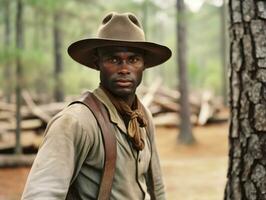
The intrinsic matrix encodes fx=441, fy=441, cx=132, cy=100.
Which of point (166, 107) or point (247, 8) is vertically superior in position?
point (247, 8)

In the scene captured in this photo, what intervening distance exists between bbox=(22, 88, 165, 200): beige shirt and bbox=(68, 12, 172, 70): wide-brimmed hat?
27 centimetres

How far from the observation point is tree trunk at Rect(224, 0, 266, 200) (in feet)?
9.78

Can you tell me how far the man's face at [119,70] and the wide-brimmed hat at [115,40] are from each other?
0.05m

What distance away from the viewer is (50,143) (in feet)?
7.18

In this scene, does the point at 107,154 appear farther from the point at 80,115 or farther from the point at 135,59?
the point at 135,59

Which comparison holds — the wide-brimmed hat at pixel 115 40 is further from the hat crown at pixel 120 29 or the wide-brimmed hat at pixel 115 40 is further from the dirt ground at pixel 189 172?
the dirt ground at pixel 189 172

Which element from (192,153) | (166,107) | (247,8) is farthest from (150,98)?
(247,8)

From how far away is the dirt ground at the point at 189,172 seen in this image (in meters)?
10.6

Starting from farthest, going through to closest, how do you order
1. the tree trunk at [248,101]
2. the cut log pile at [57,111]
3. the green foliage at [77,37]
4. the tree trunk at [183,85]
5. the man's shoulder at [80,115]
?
the tree trunk at [183,85]
the cut log pile at [57,111]
the green foliage at [77,37]
the tree trunk at [248,101]
the man's shoulder at [80,115]

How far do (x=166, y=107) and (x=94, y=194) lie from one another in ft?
69.8

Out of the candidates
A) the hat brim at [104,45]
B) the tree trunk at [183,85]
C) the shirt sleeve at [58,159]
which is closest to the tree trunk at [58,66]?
the tree trunk at [183,85]

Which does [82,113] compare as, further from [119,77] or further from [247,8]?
[247,8]

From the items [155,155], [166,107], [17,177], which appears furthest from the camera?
[166,107]

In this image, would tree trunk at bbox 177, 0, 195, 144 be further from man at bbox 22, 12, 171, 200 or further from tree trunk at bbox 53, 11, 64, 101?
man at bbox 22, 12, 171, 200
